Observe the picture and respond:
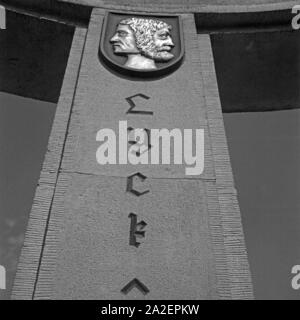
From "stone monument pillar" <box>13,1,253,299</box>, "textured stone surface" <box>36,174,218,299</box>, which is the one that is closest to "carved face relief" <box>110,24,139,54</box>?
"stone monument pillar" <box>13,1,253,299</box>

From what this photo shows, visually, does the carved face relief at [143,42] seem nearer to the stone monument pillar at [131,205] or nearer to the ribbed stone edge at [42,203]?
the stone monument pillar at [131,205]

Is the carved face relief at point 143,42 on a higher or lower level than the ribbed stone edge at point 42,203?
higher

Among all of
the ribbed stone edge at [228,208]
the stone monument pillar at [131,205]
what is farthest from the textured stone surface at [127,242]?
the ribbed stone edge at [228,208]

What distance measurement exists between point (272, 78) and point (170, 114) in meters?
3.06

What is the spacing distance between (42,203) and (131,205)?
81 centimetres

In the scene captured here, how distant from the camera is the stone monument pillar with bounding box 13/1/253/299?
4.79 meters

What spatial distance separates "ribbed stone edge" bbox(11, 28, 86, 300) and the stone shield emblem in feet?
2.19

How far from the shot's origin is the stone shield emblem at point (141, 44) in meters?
7.30

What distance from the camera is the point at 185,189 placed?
5.64 m

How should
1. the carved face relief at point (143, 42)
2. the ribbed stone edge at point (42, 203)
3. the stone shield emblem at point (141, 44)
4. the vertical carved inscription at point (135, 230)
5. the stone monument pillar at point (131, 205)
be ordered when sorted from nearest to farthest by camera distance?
the ribbed stone edge at point (42, 203), the stone monument pillar at point (131, 205), the vertical carved inscription at point (135, 230), the stone shield emblem at point (141, 44), the carved face relief at point (143, 42)

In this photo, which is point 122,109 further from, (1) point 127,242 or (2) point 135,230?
(1) point 127,242

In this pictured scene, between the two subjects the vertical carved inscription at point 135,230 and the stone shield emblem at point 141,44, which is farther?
the stone shield emblem at point 141,44

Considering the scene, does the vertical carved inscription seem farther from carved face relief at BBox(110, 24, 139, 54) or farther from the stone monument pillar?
carved face relief at BBox(110, 24, 139, 54)
